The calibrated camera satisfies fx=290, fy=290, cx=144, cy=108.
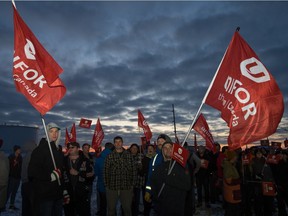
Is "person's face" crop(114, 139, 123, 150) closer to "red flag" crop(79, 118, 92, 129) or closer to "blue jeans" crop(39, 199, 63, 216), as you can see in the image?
"blue jeans" crop(39, 199, 63, 216)

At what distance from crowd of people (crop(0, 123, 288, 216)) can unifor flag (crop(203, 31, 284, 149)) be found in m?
1.10

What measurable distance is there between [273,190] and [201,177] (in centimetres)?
354

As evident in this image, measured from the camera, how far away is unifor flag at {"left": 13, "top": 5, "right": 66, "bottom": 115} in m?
5.55

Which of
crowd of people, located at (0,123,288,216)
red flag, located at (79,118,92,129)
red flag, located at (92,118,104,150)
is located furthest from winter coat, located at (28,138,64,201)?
red flag, located at (79,118,92,129)

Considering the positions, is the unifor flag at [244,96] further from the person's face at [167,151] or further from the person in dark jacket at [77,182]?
the person in dark jacket at [77,182]

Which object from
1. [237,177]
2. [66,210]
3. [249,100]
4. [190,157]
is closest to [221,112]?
[249,100]

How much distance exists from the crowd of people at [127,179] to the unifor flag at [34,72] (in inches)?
23.0

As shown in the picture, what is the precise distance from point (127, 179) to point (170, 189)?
8.19 feet

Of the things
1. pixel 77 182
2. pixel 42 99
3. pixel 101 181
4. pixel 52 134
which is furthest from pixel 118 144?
pixel 42 99

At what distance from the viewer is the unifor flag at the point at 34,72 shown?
555cm

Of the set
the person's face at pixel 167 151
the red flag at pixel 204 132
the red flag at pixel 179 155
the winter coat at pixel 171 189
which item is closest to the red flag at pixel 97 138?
the red flag at pixel 204 132

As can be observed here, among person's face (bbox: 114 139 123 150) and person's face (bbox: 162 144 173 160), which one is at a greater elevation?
person's face (bbox: 114 139 123 150)

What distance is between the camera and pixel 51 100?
5738mm

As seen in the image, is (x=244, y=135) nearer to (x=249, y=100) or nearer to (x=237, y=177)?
(x=249, y=100)
